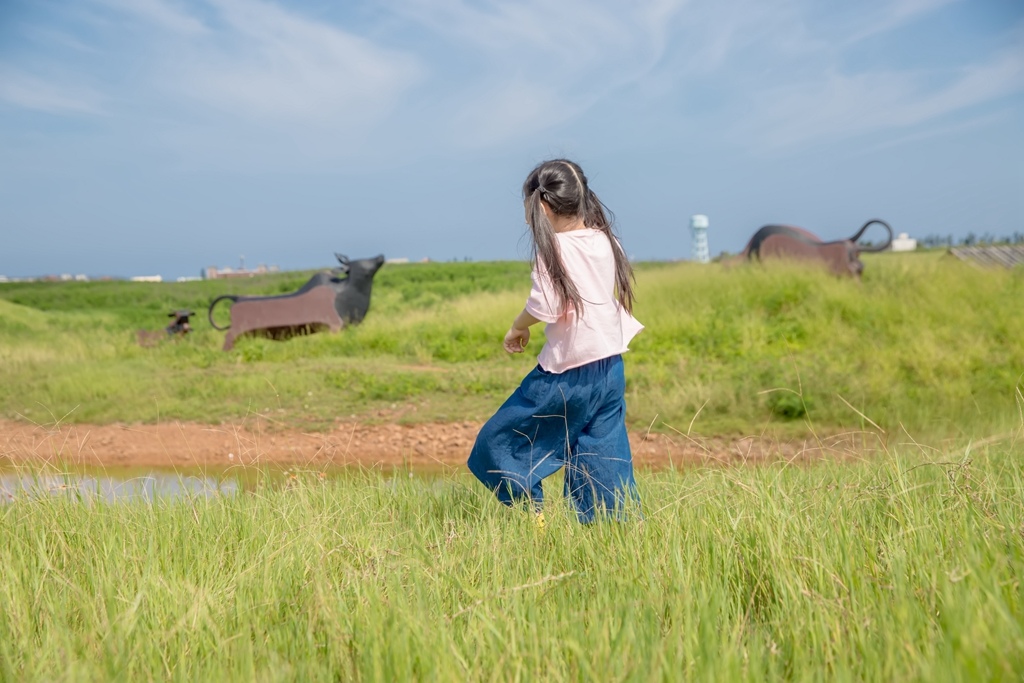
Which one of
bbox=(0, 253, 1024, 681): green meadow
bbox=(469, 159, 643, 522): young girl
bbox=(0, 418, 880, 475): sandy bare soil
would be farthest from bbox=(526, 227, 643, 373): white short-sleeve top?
bbox=(0, 418, 880, 475): sandy bare soil

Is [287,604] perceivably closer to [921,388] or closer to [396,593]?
[396,593]

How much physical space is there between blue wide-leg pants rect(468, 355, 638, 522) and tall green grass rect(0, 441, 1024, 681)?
249 mm

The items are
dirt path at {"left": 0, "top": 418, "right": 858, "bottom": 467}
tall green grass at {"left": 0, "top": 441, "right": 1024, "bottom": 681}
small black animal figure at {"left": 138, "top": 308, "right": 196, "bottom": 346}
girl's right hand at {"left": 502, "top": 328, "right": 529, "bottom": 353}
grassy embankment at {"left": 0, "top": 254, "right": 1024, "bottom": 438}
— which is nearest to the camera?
tall green grass at {"left": 0, "top": 441, "right": 1024, "bottom": 681}

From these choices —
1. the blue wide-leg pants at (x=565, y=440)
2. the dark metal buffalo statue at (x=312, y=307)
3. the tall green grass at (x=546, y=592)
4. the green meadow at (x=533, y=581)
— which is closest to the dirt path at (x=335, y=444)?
the green meadow at (x=533, y=581)

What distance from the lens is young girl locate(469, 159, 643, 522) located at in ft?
10.3

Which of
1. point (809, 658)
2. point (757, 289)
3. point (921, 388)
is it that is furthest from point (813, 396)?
point (809, 658)

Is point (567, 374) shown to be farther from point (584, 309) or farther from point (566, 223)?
point (566, 223)

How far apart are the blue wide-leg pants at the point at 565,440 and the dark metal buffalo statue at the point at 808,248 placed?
1063cm

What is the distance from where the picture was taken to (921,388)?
7965mm

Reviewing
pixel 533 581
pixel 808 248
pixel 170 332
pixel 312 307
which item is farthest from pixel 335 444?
pixel 808 248

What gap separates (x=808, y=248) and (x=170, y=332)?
10644mm

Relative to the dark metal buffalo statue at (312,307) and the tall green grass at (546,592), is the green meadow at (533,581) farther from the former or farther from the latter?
the dark metal buffalo statue at (312,307)

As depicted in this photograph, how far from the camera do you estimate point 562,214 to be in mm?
3256

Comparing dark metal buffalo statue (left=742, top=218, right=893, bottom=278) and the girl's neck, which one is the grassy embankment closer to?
dark metal buffalo statue (left=742, top=218, right=893, bottom=278)
